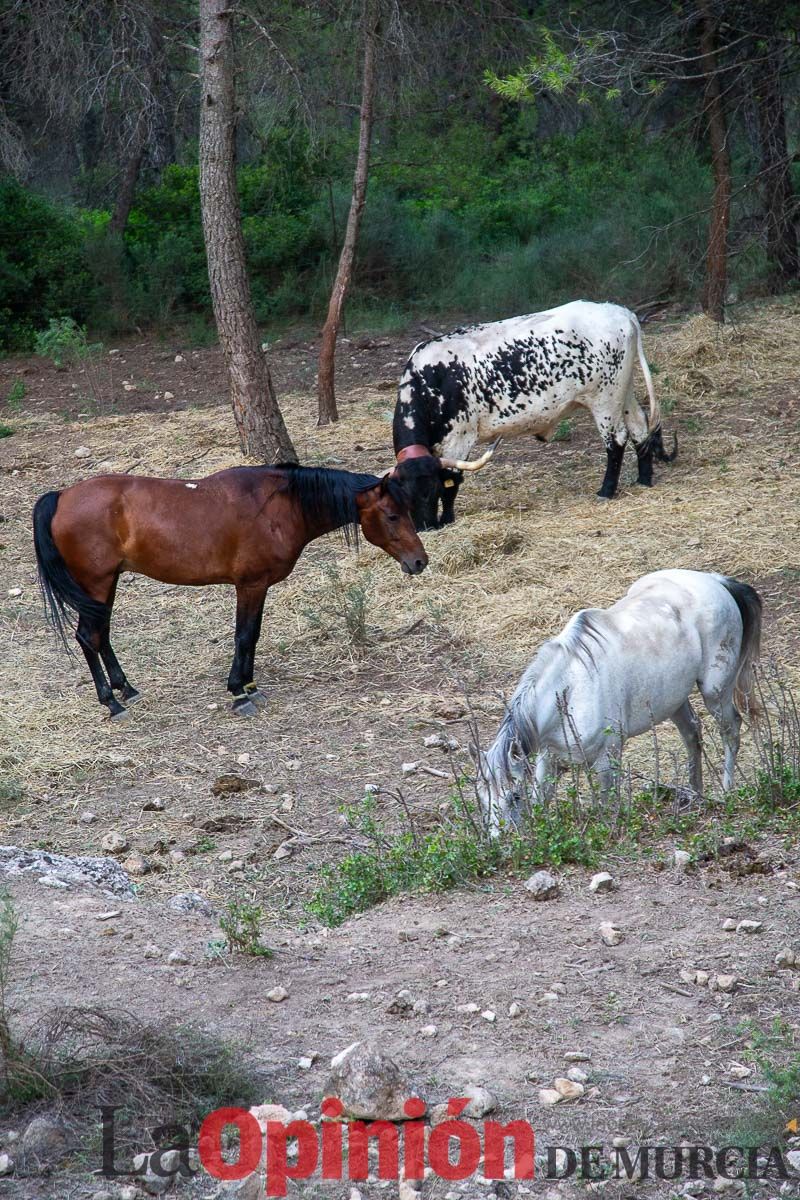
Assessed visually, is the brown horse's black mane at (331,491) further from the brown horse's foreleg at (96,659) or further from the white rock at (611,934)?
the white rock at (611,934)

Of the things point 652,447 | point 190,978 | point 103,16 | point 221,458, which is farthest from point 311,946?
point 103,16

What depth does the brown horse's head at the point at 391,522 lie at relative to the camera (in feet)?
23.4

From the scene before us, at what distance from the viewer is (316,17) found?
42.4ft

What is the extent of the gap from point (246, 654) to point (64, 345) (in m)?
10.2

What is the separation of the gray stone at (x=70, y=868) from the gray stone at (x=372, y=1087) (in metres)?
2.02

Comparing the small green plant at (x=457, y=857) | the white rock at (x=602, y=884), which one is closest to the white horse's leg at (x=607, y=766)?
the small green plant at (x=457, y=857)

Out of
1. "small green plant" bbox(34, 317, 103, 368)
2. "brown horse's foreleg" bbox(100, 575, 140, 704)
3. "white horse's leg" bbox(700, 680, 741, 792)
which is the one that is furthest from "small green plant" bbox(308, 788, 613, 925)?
"small green plant" bbox(34, 317, 103, 368)

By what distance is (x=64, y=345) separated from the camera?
52.7 ft

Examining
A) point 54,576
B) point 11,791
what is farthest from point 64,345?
point 11,791

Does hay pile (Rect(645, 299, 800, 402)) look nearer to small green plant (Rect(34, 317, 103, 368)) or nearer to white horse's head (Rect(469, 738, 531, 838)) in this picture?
small green plant (Rect(34, 317, 103, 368))

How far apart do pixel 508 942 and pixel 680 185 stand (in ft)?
52.8

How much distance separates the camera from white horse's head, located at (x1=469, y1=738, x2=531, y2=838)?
461cm

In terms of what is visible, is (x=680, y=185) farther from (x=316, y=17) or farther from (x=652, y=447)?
(x=652, y=447)

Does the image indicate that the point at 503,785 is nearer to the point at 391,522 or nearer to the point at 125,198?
the point at 391,522
